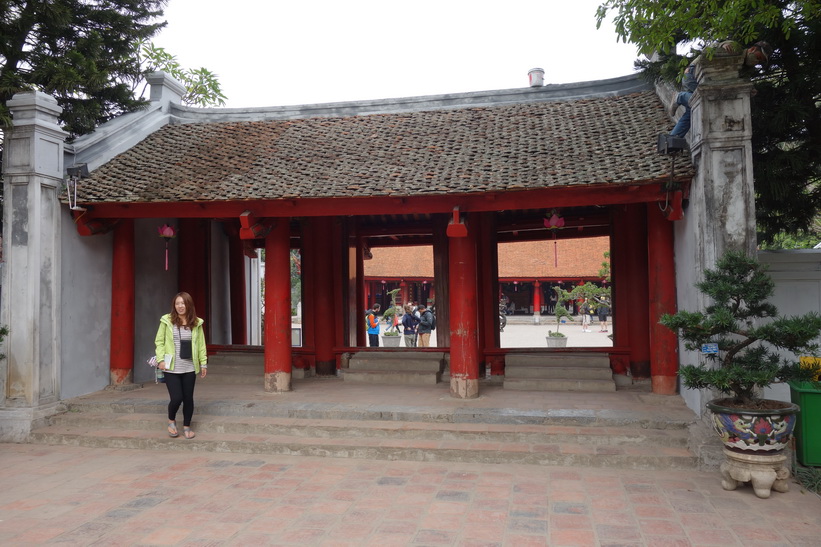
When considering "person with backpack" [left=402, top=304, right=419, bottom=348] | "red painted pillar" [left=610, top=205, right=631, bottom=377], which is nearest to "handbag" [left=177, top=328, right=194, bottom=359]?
"red painted pillar" [left=610, top=205, right=631, bottom=377]

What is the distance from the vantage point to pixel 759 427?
4.41m

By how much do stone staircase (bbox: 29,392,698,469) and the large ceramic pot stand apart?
2.78 ft

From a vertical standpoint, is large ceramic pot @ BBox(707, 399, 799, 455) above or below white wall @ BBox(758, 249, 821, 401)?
below

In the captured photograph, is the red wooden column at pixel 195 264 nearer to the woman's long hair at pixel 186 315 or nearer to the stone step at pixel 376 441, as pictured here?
the stone step at pixel 376 441

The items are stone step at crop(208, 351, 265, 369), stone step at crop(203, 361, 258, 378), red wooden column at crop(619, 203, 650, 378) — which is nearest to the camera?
red wooden column at crop(619, 203, 650, 378)

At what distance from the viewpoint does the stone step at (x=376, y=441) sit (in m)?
5.41

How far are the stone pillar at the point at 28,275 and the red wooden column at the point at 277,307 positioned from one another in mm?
2500

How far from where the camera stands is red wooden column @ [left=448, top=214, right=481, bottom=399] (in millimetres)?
7109

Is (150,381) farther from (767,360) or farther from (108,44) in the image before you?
(767,360)

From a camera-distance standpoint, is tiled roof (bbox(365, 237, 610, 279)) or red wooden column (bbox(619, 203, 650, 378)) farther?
tiled roof (bbox(365, 237, 610, 279))

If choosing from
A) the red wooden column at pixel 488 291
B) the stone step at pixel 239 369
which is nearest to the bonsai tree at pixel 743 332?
the red wooden column at pixel 488 291

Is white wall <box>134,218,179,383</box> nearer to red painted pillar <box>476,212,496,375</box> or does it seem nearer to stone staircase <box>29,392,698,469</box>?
stone staircase <box>29,392,698,469</box>

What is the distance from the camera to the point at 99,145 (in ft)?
26.5

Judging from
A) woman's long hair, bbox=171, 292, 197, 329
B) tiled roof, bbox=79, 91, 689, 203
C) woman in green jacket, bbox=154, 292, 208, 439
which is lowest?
woman in green jacket, bbox=154, 292, 208, 439
